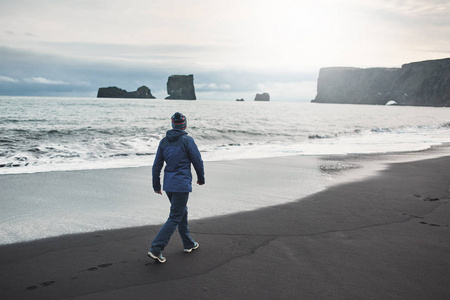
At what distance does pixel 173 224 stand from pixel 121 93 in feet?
578

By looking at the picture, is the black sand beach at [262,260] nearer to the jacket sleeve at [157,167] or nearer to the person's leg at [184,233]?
the person's leg at [184,233]

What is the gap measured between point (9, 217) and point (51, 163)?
6.43 m

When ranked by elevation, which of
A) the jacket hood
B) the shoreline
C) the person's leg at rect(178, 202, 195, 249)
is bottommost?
the shoreline

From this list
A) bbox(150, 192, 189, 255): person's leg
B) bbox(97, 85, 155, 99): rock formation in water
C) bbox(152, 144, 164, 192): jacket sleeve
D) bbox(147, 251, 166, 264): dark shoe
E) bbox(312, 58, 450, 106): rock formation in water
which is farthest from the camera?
bbox(97, 85, 155, 99): rock formation in water

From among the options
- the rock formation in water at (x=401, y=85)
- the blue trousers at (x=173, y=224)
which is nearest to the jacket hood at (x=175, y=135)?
the blue trousers at (x=173, y=224)

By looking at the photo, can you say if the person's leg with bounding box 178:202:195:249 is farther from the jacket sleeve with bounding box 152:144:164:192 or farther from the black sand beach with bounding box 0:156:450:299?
the jacket sleeve with bounding box 152:144:164:192

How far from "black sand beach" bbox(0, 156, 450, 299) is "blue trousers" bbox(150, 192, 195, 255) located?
0.21 meters

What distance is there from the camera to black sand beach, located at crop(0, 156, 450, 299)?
3391 mm

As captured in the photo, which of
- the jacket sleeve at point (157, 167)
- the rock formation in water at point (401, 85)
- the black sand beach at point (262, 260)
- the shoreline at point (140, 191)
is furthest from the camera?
the rock formation in water at point (401, 85)

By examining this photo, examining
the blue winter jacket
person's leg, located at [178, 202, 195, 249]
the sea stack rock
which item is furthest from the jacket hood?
the sea stack rock

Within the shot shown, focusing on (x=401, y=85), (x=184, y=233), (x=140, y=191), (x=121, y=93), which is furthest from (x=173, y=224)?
(x=401, y=85)

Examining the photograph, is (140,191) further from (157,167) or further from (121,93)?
(121,93)

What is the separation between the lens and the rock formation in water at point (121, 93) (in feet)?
546

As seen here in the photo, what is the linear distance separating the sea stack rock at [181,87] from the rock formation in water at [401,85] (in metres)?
85.0
